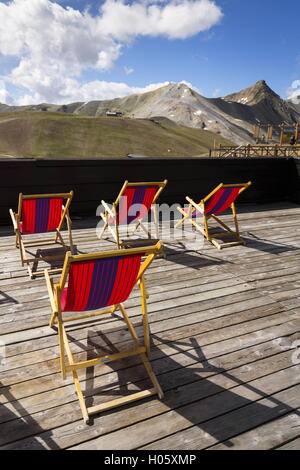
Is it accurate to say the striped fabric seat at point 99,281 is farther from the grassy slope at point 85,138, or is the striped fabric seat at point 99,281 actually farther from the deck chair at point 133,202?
the grassy slope at point 85,138

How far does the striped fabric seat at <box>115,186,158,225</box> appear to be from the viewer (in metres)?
4.52

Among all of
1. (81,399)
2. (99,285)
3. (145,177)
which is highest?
(145,177)

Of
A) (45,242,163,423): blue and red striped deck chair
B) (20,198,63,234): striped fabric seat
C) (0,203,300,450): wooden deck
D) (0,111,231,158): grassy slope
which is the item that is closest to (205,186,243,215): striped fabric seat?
(0,203,300,450): wooden deck

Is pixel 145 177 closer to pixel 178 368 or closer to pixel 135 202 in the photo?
pixel 135 202

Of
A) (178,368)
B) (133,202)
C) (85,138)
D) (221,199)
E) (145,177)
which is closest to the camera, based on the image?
(178,368)

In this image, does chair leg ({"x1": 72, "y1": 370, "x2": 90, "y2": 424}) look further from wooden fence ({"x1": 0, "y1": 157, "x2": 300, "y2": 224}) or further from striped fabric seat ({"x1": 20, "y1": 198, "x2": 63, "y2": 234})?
wooden fence ({"x1": 0, "y1": 157, "x2": 300, "y2": 224})

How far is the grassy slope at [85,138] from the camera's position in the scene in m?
75.4

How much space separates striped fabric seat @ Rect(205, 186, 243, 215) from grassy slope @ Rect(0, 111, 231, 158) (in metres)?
69.0

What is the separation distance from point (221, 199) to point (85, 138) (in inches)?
3273

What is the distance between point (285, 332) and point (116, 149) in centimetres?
7931

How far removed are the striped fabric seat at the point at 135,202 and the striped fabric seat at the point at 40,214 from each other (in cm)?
82

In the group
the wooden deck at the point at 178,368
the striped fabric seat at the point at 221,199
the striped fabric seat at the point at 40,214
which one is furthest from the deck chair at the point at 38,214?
the striped fabric seat at the point at 221,199

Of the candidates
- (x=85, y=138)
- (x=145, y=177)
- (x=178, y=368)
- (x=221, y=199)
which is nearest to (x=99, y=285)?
(x=178, y=368)

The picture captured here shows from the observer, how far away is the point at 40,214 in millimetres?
4129
